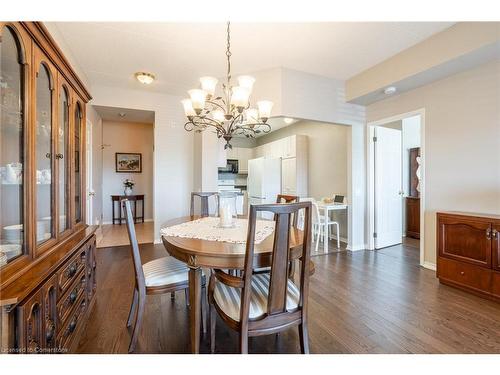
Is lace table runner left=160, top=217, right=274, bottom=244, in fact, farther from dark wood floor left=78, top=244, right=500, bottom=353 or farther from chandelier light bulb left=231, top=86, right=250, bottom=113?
chandelier light bulb left=231, top=86, right=250, bottom=113

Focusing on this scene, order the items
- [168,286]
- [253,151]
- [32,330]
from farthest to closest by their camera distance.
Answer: [253,151] < [168,286] < [32,330]

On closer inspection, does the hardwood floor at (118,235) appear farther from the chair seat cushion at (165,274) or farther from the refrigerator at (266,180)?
the chair seat cushion at (165,274)

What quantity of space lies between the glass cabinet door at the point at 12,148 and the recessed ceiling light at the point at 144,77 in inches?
98.5

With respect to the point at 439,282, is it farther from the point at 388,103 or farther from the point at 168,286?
the point at 168,286

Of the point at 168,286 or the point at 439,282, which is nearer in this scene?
the point at 168,286

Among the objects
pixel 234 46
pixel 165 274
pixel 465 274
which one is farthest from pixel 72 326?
pixel 465 274

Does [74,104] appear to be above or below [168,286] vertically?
above

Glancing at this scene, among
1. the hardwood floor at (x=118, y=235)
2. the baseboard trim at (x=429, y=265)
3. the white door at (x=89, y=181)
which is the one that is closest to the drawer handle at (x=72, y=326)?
the hardwood floor at (x=118, y=235)

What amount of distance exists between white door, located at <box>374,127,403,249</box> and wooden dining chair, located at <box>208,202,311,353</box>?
321 centimetres

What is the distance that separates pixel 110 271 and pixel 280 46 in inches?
134

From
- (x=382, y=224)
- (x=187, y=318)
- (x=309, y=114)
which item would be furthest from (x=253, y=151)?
(x=187, y=318)

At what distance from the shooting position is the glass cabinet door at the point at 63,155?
1.69m

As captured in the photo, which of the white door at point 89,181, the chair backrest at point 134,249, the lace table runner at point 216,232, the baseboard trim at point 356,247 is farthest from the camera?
the white door at point 89,181

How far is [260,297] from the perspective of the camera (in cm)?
140
